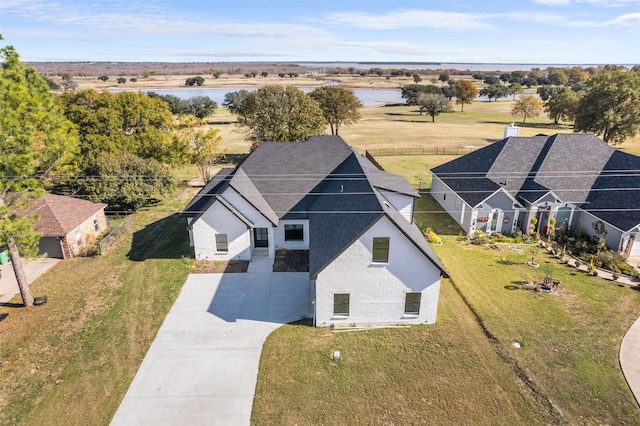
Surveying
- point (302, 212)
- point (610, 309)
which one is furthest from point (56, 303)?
point (610, 309)

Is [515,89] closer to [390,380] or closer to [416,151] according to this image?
[416,151]

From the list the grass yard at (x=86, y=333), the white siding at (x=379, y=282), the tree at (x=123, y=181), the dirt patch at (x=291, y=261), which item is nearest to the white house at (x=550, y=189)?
the white siding at (x=379, y=282)

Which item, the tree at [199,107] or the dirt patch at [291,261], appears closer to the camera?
the dirt patch at [291,261]

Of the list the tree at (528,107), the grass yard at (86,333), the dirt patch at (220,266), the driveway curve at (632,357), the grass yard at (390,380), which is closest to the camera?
the grass yard at (390,380)

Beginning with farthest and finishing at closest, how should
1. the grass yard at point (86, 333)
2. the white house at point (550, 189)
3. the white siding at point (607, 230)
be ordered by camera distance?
the white house at point (550, 189), the white siding at point (607, 230), the grass yard at point (86, 333)

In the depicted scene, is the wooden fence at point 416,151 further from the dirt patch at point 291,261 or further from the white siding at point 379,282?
the white siding at point 379,282

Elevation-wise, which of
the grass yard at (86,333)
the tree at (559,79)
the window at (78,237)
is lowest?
the grass yard at (86,333)

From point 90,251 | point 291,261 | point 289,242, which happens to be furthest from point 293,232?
point 90,251
